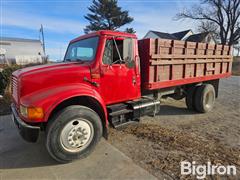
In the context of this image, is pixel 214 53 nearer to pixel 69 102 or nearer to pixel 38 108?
pixel 69 102

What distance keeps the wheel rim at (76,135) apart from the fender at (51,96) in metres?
0.40

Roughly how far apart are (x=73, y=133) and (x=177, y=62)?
3.11 meters

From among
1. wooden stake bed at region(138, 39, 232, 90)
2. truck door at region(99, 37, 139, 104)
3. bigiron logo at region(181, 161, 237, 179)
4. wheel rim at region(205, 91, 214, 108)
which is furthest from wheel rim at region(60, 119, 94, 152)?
wheel rim at region(205, 91, 214, 108)

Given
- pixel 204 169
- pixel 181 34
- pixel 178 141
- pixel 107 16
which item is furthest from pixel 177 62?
pixel 181 34

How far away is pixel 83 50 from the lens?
3.75 m

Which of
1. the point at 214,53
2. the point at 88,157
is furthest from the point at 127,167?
the point at 214,53

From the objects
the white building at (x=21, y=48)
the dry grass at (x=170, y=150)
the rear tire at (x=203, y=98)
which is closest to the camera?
the dry grass at (x=170, y=150)

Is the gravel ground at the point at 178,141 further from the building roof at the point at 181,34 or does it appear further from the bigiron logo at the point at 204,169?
the building roof at the point at 181,34

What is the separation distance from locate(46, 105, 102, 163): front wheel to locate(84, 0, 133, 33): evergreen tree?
2745 cm

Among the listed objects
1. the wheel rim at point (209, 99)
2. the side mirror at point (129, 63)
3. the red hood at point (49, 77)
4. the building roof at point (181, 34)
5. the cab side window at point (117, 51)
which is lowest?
the wheel rim at point (209, 99)

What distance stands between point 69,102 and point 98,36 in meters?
1.36

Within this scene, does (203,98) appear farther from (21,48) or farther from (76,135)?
(21,48)

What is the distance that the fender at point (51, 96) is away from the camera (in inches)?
105

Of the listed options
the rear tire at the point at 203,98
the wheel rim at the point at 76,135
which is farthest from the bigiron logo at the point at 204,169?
the rear tire at the point at 203,98
